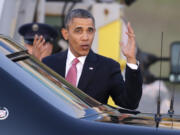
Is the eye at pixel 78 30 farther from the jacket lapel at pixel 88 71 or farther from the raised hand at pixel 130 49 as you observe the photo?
A: the raised hand at pixel 130 49

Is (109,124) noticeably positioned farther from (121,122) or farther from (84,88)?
(84,88)

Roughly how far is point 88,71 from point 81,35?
0.21m

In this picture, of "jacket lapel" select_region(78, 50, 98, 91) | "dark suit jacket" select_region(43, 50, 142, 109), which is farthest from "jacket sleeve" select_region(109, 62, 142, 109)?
"jacket lapel" select_region(78, 50, 98, 91)

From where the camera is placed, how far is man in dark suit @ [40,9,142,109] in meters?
4.35

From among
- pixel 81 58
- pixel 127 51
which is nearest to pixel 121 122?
pixel 127 51

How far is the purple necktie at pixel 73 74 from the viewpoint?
4426 millimetres

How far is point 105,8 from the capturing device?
8586 mm

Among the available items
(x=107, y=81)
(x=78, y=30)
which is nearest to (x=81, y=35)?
(x=78, y=30)

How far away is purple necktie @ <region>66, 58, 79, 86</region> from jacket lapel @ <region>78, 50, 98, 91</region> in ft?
0.14

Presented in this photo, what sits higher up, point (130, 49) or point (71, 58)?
point (130, 49)

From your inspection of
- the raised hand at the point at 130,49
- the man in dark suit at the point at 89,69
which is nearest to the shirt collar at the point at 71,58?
the man in dark suit at the point at 89,69

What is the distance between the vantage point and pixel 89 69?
4.47m

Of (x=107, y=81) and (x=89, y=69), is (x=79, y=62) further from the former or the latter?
(x=107, y=81)

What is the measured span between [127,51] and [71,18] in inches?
22.9
